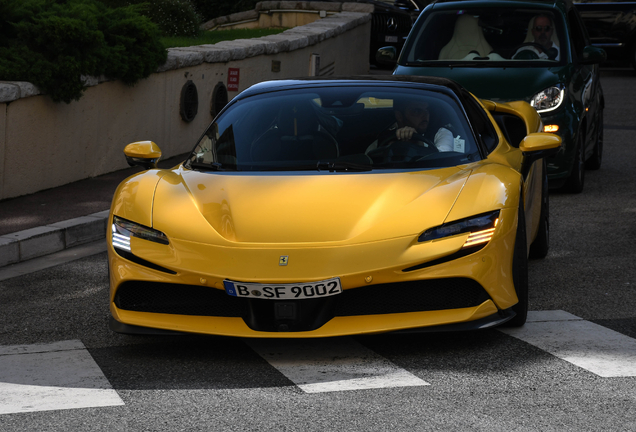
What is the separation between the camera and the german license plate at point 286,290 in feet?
14.3

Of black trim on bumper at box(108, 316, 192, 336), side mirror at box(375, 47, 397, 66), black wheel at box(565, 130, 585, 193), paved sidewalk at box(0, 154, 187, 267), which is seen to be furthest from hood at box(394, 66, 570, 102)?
black trim on bumper at box(108, 316, 192, 336)

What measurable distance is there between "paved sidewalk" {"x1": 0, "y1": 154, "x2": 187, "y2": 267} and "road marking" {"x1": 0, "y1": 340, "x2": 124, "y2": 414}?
2528 mm

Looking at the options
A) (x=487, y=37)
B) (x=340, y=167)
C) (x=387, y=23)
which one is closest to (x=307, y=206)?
(x=340, y=167)

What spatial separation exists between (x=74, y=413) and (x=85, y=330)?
151cm

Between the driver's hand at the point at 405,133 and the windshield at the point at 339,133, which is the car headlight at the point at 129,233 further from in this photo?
the driver's hand at the point at 405,133

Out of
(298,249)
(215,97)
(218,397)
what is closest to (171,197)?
(298,249)

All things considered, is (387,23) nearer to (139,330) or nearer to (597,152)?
(597,152)

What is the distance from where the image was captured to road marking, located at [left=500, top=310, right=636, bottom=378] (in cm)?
444

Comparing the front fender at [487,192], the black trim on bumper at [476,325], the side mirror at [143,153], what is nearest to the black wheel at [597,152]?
the front fender at [487,192]

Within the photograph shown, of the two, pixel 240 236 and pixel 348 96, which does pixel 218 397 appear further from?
pixel 348 96

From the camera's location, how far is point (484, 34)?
33.2 feet

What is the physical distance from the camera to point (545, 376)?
429 cm

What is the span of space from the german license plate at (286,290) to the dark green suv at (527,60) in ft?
16.7

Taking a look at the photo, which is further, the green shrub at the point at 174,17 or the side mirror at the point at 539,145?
the green shrub at the point at 174,17
